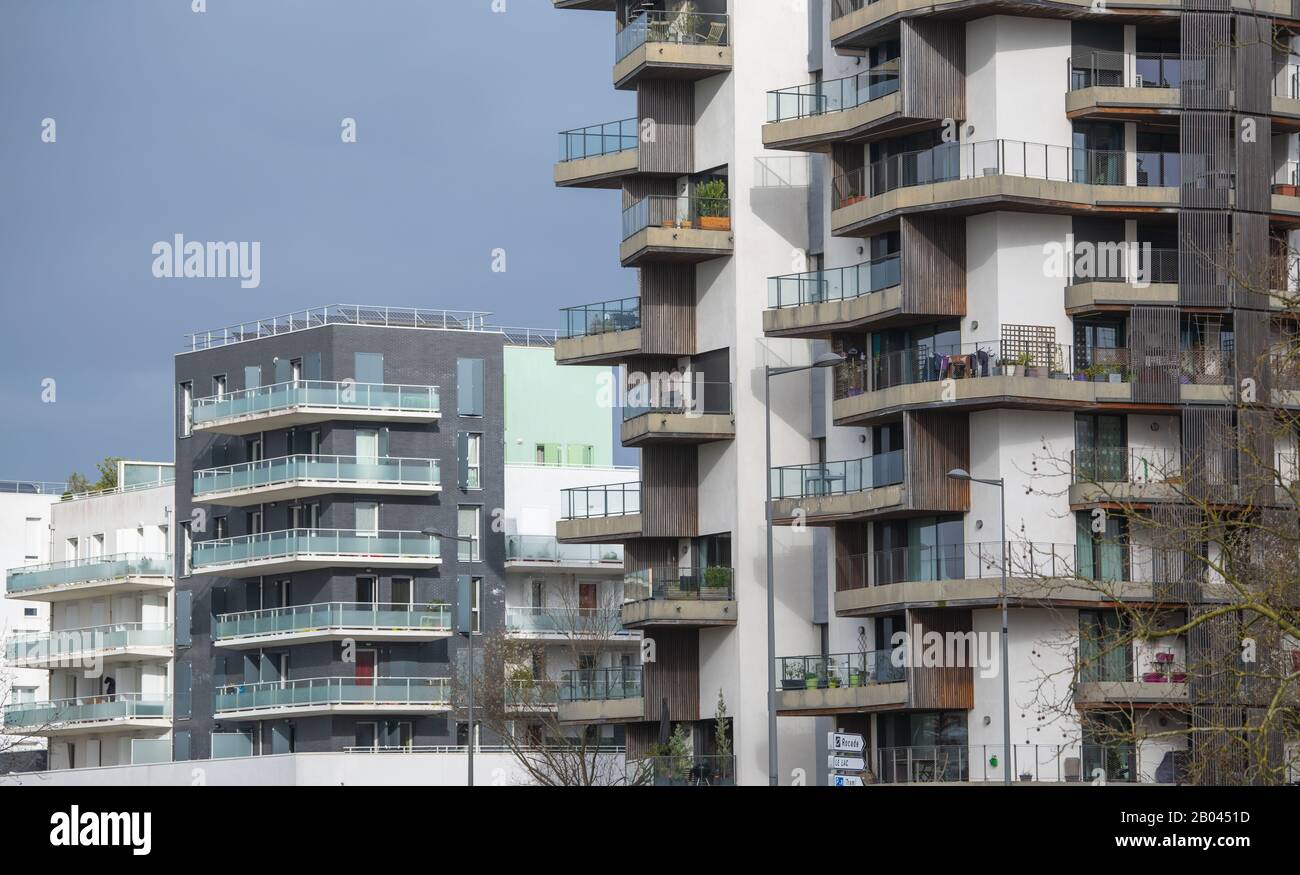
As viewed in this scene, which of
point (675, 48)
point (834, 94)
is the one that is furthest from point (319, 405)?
point (834, 94)

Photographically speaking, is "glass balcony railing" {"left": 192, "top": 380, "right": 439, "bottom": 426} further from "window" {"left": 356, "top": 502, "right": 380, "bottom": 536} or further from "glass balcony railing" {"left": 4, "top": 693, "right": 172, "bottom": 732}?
"glass balcony railing" {"left": 4, "top": 693, "right": 172, "bottom": 732}

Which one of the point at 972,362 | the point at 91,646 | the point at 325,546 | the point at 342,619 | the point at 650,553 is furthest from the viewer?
the point at 91,646

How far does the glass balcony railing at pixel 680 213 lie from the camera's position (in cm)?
7469

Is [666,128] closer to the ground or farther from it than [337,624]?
farther from it

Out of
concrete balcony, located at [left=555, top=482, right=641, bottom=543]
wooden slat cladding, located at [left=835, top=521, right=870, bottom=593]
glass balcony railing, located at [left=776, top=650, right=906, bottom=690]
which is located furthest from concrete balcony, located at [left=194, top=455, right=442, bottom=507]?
wooden slat cladding, located at [left=835, top=521, right=870, bottom=593]

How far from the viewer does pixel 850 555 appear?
224ft

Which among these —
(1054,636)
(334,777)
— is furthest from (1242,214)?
(334,777)

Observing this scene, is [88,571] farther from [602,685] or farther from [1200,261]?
[1200,261]

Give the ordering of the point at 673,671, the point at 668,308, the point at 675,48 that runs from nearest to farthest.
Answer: the point at 675,48
the point at 673,671
the point at 668,308

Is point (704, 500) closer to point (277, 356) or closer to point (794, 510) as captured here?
point (794, 510)

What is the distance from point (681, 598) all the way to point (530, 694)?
21071 mm
